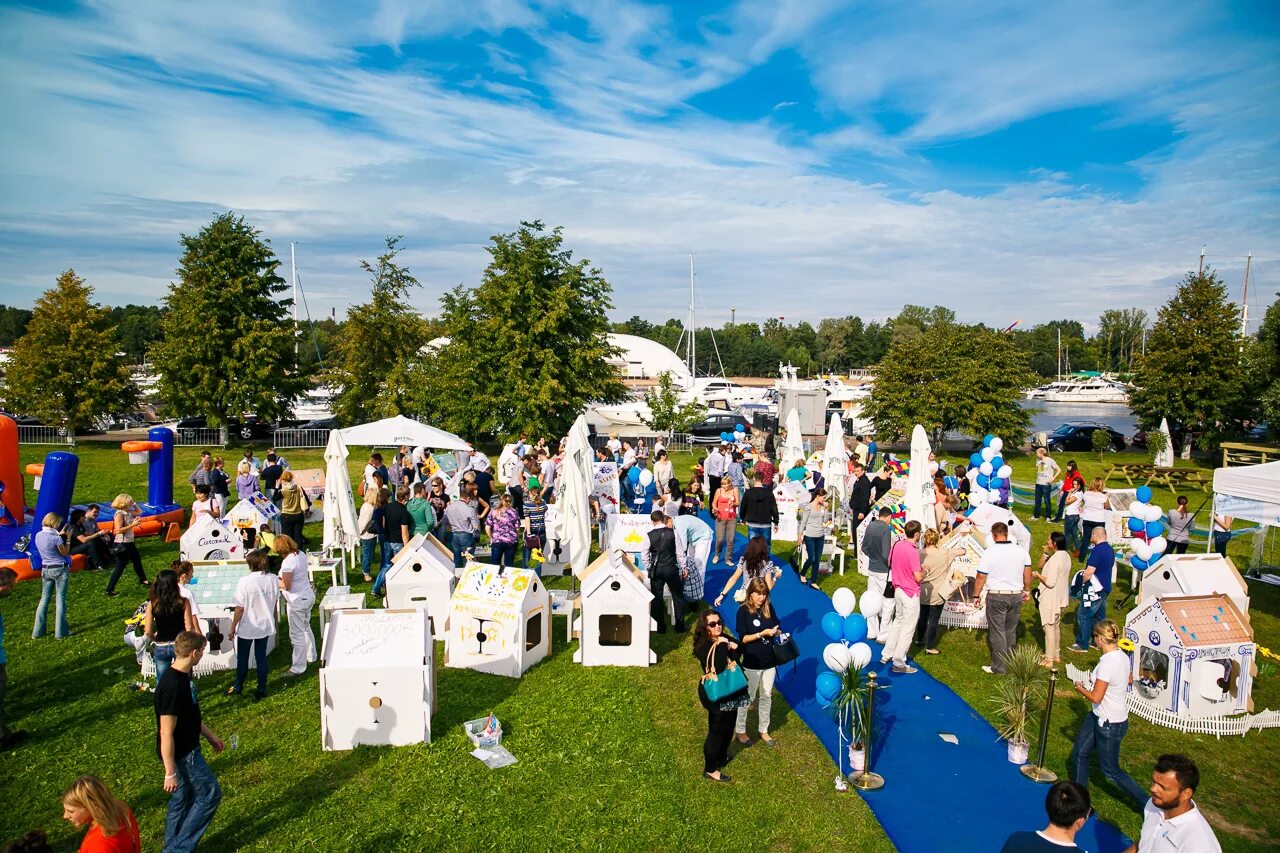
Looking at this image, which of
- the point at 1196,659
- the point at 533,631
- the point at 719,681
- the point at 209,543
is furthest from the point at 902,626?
the point at 209,543

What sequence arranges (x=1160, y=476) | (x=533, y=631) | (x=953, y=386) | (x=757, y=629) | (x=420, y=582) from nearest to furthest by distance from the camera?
(x=757, y=629), (x=533, y=631), (x=420, y=582), (x=1160, y=476), (x=953, y=386)

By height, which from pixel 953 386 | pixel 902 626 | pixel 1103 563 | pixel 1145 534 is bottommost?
pixel 902 626

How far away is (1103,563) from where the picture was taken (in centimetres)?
907

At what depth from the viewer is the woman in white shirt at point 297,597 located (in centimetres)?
817

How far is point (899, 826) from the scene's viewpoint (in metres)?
6.08

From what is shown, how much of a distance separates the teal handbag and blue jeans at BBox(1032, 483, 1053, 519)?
14.4 m

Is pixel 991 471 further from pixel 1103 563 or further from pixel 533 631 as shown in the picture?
pixel 533 631

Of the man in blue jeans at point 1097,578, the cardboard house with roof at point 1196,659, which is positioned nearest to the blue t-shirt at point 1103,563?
the man in blue jeans at point 1097,578

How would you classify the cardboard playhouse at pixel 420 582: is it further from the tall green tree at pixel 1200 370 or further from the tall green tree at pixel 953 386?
the tall green tree at pixel 1200 370

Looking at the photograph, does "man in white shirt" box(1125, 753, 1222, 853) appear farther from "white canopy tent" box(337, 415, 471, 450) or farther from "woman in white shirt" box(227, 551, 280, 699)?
"white canopy tent" box(337, 415, 471, 450)

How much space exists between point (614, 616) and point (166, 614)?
4726 millimetres

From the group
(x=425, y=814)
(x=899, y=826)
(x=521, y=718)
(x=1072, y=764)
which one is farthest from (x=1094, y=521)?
(x=425, y=814)

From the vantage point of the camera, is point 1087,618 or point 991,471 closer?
point 1087,618

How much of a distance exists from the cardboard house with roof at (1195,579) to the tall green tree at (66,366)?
34216 millimetres
